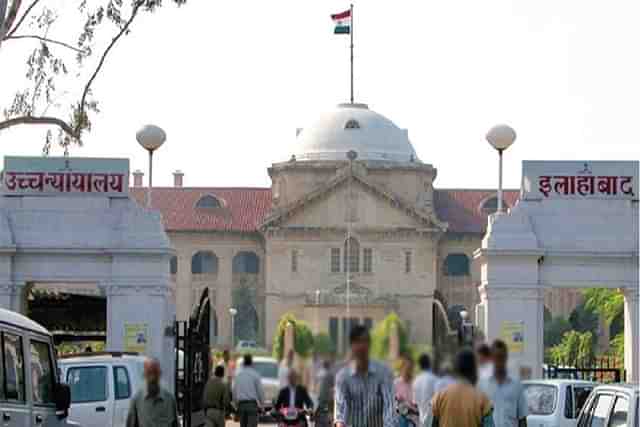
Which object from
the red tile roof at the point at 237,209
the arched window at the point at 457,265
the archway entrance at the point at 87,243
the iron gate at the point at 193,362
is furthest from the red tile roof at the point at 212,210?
the iron gate at the point at 193,362

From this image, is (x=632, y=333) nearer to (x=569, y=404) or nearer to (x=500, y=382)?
(x=569, y=404)

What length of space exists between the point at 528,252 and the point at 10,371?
1624 centimetres

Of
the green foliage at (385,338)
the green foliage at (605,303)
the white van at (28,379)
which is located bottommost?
the white van at (28,379)

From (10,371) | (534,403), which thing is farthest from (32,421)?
→ (534,403)

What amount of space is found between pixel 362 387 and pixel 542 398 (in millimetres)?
17701

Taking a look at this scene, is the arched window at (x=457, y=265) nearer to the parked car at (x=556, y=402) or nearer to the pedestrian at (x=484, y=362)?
the parked car at (x=556, y=402)

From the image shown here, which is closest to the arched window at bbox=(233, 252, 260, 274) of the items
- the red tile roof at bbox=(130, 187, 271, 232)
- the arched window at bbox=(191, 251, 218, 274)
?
the arched window at bbox=(191, 251, 218, 274)

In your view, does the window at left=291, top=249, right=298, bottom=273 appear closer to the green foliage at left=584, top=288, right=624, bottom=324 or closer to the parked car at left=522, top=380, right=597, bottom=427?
the green foliage at left=584, top=288, right=624, bottom=324

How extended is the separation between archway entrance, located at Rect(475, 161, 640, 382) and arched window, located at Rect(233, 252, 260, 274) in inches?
Answer: 3143

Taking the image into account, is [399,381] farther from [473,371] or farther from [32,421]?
[32,421]

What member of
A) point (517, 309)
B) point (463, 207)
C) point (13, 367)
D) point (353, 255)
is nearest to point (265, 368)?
point (13, 367)

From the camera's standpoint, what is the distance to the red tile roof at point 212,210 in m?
104

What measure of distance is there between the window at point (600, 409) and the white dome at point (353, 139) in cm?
8896

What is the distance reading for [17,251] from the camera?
25281 millimetres
